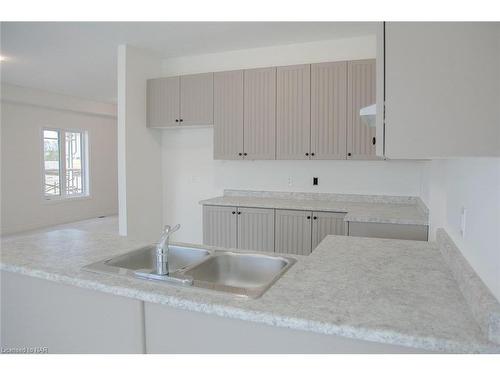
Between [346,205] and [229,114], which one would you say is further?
[229,114]

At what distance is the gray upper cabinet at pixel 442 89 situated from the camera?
40.1 inches

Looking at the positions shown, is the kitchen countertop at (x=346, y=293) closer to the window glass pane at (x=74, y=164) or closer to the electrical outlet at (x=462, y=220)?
the electrical outlet at (x=462, y=220)

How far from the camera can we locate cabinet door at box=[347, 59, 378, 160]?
3498 mm

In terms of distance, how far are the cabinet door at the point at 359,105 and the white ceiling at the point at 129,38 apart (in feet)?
1.31

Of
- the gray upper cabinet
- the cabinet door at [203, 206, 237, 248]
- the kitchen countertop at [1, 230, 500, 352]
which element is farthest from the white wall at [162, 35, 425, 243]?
the gray upper cabinet

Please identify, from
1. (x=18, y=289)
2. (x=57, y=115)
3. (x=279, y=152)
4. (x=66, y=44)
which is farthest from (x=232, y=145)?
(x=57, y=115)

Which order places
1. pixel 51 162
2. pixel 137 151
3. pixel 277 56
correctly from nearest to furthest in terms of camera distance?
1. pixel 277 56
2. pixel 137 151
3. pixel 51 162

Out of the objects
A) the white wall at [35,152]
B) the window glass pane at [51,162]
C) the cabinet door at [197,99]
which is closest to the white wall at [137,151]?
the cabinet door at [197,99]

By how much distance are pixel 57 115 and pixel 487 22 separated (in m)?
7.71

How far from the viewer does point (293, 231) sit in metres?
3.57

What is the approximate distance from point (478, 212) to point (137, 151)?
374 centimetres

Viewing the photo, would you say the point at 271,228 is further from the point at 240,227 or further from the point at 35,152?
the point at 35,152

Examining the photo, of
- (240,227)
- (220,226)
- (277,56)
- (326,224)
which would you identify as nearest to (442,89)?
(326,224)

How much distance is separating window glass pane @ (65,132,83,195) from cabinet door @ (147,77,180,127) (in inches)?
164
